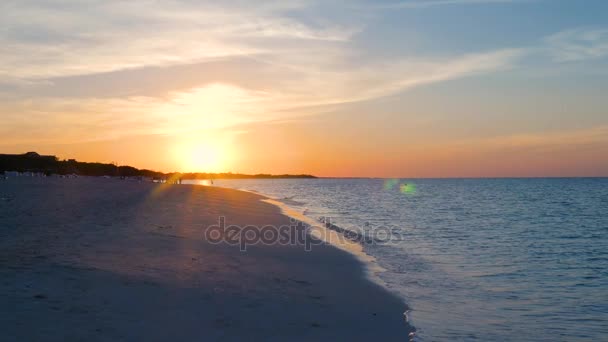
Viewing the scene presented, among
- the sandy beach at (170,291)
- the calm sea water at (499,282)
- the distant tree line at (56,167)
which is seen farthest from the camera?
the distant tree line at (56,167)

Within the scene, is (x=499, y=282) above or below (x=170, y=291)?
below

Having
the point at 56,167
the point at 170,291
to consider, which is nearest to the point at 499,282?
the point at 170,291

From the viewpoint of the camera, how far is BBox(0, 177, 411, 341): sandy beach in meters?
8.36

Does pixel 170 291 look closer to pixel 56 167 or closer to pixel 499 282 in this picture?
pixel 499 282

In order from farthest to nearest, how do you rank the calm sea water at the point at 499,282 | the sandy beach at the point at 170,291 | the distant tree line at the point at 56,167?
the distant tree line at the point at 56,167, the calm sea water at the point at 499,282, the sandy beach at the point at 170,291

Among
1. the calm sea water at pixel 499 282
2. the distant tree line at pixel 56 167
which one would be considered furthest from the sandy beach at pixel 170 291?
the distant tree line at pixel 56 167

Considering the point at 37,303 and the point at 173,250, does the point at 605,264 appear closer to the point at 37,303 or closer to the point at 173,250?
the point at 173,250

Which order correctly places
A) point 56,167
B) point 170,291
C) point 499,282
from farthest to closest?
point 56,167 < point 499,282 < point 170,291

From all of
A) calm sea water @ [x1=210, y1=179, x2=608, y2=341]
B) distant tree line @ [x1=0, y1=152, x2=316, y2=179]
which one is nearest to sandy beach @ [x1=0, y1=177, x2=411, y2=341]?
calm sea water @ [x1=210, y1=179, x2=608, y2=341]

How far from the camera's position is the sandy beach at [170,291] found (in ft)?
27.4

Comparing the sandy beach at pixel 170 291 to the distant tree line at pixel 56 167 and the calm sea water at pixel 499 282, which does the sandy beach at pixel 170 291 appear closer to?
the calm sea water at pixel 499 282

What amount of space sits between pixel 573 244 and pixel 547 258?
7.22 metres

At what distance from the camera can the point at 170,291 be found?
1093cm

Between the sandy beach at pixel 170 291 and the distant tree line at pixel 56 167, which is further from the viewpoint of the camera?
the distant tree line at pixel 56 167
